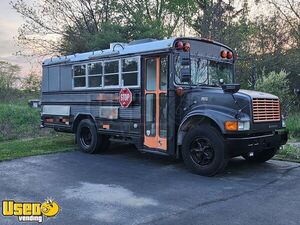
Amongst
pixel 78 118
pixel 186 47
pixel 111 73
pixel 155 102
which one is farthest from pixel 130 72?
pixel 78 118

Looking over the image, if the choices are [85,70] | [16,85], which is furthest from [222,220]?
[16,85]

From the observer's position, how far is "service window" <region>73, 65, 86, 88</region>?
34.7ft

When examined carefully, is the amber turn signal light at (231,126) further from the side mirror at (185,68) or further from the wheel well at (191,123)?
the side mirror at (185,68)

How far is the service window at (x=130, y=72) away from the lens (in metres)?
8.98

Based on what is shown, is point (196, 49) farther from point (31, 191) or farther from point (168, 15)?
point (168, 15)

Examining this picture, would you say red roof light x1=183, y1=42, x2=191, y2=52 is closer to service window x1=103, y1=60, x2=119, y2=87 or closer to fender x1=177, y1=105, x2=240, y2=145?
fender x1=177, y1=105, x2=240, y2=145

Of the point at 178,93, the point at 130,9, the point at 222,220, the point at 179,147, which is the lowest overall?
the point at 222,220

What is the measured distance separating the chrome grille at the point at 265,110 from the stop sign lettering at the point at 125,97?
9.54ft

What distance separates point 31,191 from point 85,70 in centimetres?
457

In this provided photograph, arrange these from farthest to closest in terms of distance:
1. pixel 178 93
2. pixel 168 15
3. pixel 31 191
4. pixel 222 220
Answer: pixel 168 15 < pixel 178 93 < pixel 31 191 < pixel 222 220

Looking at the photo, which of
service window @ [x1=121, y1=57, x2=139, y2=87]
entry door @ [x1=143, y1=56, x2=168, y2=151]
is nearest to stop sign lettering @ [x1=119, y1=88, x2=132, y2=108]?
service window @ [x1=121, y1=57, x2=139, y2=87]

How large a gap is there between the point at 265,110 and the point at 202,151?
1485 mm

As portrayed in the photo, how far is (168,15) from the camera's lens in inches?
1109

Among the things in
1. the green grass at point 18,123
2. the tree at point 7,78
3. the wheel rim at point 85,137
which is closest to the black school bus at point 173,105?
the wheel rim at point 85,137
